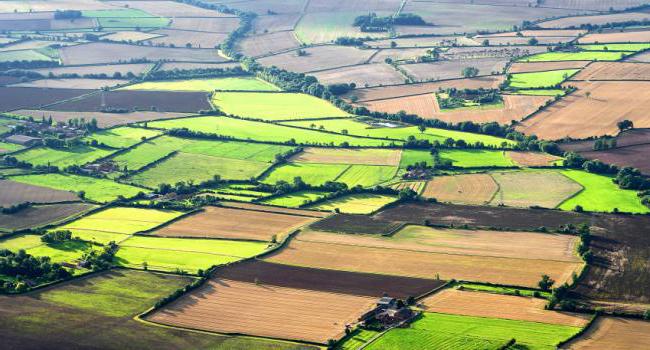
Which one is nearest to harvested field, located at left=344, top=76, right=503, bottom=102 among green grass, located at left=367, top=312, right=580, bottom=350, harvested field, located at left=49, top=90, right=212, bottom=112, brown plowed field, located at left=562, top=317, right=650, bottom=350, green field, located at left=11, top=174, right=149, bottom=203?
harvested field, located at left=49, top=90, right=212, bottom=112

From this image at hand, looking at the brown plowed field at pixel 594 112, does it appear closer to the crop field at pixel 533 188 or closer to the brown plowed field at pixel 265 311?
the crop field at pixel 533 188

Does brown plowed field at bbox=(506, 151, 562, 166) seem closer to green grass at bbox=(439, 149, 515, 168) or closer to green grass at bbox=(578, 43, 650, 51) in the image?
green grass at bbox=(439, 149, 515, 168)

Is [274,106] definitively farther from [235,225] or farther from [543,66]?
[235,225]

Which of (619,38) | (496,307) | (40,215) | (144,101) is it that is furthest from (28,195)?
(619,38)

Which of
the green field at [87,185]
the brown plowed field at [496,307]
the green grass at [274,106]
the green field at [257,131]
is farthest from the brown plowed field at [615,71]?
the brown plowed field at [496,307]

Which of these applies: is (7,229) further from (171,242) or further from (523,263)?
(523,263)

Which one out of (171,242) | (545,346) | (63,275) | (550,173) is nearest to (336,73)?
(550,173)
